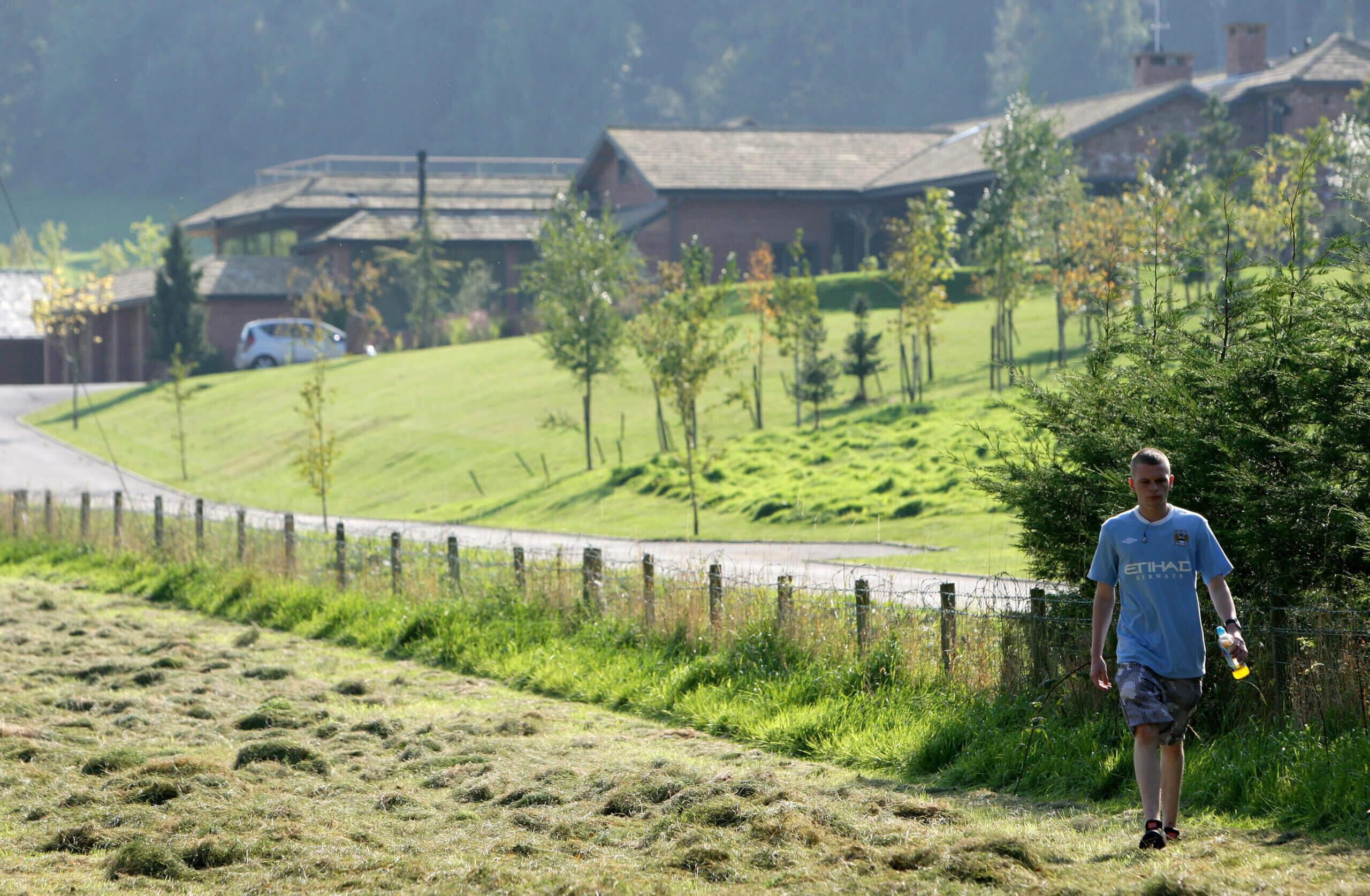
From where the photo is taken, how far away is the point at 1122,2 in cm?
11231

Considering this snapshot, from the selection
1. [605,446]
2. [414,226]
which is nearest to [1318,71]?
[605,446]

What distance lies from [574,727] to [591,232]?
23.2 metres

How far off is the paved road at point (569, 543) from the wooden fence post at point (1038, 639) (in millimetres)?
418

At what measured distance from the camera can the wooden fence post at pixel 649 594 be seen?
13344 millimetres

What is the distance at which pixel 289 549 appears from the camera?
18.5 m

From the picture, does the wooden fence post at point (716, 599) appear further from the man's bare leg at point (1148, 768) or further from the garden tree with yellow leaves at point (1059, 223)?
the garden tree with yellow leaves at point (1059, 223)

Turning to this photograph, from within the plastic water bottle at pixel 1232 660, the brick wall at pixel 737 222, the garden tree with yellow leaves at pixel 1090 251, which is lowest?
the plastic water bottle at pixel 1232 660

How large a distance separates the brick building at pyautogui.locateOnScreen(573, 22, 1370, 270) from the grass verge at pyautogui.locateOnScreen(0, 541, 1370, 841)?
1488 inches

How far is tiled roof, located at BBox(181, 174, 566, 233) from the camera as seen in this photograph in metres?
67.1

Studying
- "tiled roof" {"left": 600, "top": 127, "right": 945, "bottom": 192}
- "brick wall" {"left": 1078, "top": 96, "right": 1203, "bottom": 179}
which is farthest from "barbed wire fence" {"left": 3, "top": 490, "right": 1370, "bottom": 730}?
"tiled roof" {"left": 600, "top": 127, "right": 945, "bottom": 192}

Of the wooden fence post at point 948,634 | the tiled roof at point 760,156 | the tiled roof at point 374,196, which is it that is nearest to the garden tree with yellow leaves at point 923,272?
the tiled roof at point 760,156

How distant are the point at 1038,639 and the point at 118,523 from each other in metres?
15.6

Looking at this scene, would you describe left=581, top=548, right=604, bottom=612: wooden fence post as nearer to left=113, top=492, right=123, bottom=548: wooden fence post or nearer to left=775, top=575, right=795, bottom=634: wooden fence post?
left=775, top=575, right=795, bottom=634: wooden fence post

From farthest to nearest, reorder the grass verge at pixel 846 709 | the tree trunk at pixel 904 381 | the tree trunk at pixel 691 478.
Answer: the tree trunk at pixel 904 381, the tree trunk at pixel 691 478, the grass verge at pixel 846 709
